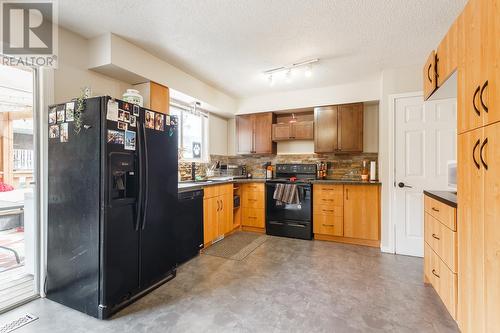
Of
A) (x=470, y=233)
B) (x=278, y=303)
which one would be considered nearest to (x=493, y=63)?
(x=470, y=233)

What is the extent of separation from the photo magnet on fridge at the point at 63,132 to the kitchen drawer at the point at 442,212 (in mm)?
3093

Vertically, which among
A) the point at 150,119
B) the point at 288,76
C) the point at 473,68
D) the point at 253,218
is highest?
the point at 288,76

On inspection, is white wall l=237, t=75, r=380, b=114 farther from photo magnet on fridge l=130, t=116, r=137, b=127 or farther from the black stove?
photo magnet on fridge l=130, t=116, r=137, b=127

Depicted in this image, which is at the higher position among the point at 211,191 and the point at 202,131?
the point at 202,131

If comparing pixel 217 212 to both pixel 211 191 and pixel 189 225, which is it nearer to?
pixel 211 191

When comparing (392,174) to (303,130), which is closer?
(392,174)

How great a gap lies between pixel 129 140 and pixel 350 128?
11.0ft

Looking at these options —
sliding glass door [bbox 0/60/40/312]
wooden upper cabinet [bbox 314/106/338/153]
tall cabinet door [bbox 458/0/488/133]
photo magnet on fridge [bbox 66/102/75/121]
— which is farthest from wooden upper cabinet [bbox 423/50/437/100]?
sliding glass door [bbox 0/60/40/312]

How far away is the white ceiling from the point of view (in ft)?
6.51

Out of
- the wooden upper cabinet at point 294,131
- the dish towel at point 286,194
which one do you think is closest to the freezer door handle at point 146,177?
the dish towel at point 286,194

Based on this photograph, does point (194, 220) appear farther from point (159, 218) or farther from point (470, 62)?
point (470, 62)

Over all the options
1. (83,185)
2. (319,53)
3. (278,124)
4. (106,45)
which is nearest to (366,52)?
(319,53)

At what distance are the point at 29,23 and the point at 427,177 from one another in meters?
4.68

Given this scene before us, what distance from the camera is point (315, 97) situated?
415 cm
